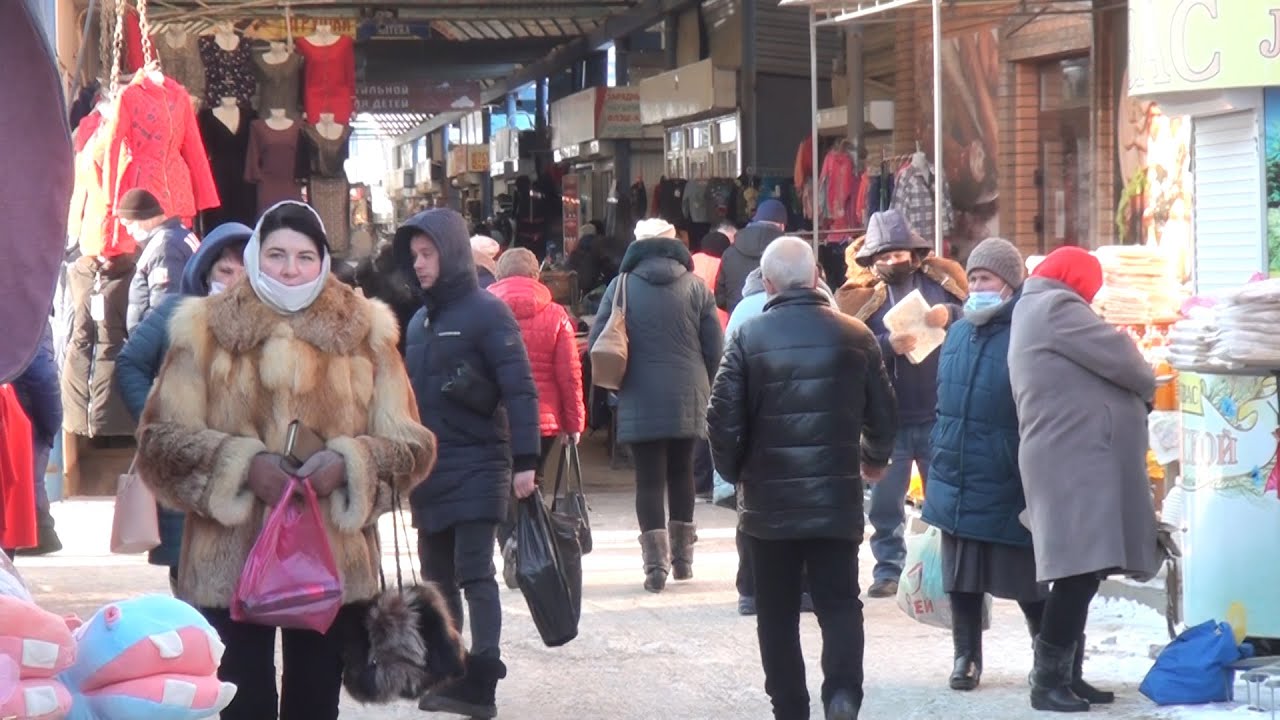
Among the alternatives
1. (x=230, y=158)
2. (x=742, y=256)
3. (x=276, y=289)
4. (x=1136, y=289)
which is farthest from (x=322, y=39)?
(x=276, y=289)

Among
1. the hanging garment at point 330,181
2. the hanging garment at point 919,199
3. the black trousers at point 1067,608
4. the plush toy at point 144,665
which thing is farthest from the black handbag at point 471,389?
the hanging garment at point 919,199

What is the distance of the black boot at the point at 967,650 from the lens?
8062 millimetres

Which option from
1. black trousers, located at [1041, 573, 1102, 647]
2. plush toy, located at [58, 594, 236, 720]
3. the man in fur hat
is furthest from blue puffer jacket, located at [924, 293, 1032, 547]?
plush toy, located at [58, 594, 236, 720]

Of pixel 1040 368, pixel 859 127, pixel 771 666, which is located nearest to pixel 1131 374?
pixel 1040 368

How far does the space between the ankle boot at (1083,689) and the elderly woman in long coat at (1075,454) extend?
0.57 ft

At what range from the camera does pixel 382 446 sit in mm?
5496

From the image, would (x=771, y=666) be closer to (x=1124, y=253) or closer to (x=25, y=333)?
(x=1124, y=253)

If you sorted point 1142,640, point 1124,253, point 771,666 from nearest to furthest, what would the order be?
point 771,666 → point 1142,640 → point 1124,253

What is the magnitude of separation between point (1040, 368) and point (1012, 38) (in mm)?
9722

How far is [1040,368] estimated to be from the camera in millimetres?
7449

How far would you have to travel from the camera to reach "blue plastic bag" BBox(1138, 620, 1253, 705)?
24.8ft

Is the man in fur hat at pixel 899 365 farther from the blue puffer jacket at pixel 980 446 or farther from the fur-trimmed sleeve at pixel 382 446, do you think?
the fur-trimmed sleeve at pixel 382 446

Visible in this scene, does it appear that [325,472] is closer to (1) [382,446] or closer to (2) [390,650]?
(1) [382,446]

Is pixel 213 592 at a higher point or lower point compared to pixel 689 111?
lower
